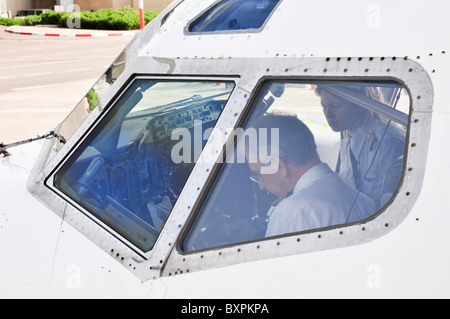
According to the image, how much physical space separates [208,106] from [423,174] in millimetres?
1013

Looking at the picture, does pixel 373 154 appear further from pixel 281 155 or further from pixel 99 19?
pixel 99 19

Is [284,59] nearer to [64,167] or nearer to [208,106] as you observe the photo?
[208,106]

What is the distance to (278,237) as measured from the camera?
222 cm


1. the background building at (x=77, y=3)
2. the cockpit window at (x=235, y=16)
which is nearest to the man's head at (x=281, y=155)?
the cockpit window at (x=235, y=16)

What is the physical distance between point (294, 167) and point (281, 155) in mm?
70

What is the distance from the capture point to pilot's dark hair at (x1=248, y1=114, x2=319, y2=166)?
95.0 inches

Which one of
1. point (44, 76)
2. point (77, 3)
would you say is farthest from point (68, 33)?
point (44, 76)

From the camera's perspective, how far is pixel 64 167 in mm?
2756

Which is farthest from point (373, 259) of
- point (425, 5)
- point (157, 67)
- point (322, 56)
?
point (157, 67)

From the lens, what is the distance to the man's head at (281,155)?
7.93 ft

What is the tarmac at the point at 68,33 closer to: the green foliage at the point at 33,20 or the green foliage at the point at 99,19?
the green foliage at the point at 99,19

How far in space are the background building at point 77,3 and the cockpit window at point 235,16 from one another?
147ft
